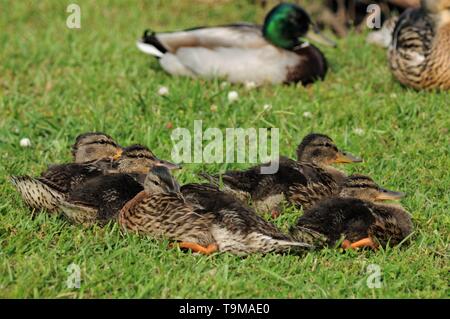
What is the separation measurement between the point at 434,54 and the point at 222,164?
8.56ft

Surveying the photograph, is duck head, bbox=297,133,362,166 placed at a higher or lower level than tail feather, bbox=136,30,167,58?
lower

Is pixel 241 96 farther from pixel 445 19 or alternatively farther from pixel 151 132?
pixel 445 19

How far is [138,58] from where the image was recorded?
9938 mm

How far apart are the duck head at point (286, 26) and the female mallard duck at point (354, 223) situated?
4020 millimetres

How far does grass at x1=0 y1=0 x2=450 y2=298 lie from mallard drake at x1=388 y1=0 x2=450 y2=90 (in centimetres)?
20

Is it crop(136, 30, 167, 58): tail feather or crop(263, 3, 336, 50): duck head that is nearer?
crop(263, 3, 336, 50): duck head

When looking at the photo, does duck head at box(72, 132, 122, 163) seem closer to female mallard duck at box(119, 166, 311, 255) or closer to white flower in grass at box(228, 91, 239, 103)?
female mallard duck at box(119, 166, 311, 255)

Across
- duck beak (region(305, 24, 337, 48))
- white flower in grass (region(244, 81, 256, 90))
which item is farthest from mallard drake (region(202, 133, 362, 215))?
duck beak (region(305, 24, 337, 48))

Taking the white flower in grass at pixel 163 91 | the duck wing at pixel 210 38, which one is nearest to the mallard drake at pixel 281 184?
the white flower in grass at pixel 163 91

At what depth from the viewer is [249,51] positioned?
30.8 ft

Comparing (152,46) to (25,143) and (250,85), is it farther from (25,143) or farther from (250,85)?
(25,143)

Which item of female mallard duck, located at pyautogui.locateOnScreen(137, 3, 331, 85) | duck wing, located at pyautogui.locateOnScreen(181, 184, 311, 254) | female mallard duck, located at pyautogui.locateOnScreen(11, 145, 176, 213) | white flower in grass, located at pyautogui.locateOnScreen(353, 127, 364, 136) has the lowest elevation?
duck wing, located at pyautogui.locateOnScreen(181, 184, 311, 254)

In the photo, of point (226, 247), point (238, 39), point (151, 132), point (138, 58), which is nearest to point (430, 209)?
point (226, 247)

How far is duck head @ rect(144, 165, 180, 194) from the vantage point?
5574 millimetres
